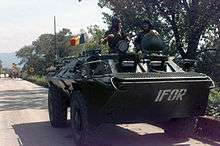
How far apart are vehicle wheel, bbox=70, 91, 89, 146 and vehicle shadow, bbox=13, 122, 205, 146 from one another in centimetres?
18

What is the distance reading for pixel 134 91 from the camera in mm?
8469

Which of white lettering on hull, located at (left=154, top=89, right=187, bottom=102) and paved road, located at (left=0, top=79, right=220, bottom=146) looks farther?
paved road, located at (left=0, top=79, right=220, bottom=146)

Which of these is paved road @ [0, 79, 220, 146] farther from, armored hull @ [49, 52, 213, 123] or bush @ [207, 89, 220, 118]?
bush @ [207, 89, 220, 118]

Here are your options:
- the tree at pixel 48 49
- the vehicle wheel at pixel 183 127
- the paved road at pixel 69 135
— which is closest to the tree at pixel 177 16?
the paved road at pixel 69 135

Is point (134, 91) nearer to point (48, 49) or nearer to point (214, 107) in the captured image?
point (214, 107)

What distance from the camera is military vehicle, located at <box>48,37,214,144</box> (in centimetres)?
852

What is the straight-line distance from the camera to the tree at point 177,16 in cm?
2491

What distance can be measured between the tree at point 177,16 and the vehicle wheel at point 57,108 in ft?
44.5

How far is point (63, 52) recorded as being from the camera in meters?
66.8

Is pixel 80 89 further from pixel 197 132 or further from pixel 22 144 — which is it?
pixel 197 132

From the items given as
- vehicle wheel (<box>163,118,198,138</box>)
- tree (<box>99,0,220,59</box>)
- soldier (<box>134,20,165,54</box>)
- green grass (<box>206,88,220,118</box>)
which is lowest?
vehicle wheel (<box>163,118,198,138</box>)

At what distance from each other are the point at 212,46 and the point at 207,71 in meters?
2.74

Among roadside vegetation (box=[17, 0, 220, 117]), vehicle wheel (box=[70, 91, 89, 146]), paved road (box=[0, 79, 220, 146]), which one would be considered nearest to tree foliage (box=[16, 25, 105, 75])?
roadside vegetation (box=[17, 0, 220, 117])

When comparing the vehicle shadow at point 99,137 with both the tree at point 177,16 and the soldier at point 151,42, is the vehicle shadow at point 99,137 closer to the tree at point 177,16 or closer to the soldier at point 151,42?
the soldier at point 151,42
